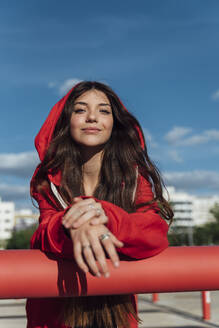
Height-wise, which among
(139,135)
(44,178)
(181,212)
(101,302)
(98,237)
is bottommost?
(101,302)

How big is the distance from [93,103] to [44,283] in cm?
94

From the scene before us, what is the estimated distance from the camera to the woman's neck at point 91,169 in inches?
75.2

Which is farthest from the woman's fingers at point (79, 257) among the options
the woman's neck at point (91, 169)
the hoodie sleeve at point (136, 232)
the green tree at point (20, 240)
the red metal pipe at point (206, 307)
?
the green tree at point (20, 240)

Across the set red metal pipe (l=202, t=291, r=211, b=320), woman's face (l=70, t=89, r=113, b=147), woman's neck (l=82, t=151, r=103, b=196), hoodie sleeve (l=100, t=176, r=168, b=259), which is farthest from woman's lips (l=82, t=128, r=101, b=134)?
red metal pipe (l=202, t=291, r=211, b=320)

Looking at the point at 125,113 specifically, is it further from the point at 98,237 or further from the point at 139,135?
the point at 98,237

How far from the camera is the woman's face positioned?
186 centimetres

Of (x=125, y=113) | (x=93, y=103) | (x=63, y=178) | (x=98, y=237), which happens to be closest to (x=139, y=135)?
(x=125, y=113)

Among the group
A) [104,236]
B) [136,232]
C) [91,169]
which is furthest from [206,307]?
[104,236]

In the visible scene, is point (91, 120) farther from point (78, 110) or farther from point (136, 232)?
point (136, 232)

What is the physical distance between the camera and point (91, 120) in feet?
6.10

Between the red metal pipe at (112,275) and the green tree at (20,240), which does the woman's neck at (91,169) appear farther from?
the green tree at (20,240)

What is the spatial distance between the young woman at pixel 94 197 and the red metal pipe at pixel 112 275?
0.14ft

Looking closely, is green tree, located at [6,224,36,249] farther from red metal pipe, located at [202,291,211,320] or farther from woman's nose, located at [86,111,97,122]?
woman's nose, located at [86,111,97,122]

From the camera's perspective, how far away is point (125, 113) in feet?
6.60
